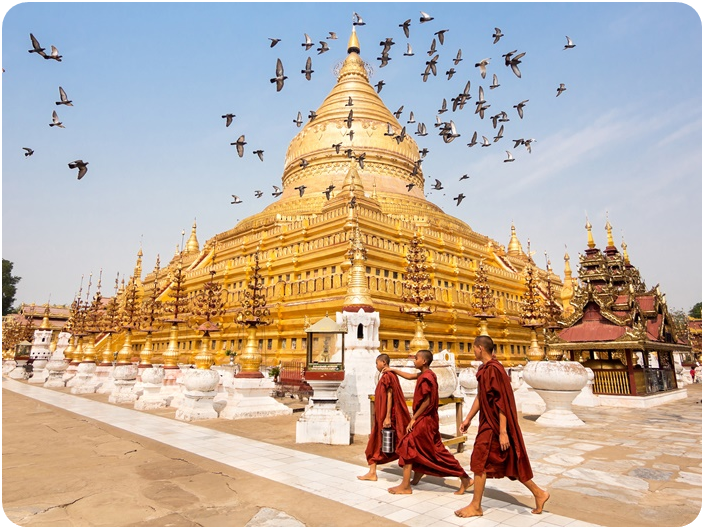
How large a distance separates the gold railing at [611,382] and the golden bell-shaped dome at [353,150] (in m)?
21.6

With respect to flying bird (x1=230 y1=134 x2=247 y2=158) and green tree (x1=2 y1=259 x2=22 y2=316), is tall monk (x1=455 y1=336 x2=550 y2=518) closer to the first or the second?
flying bird (x1=230 y1=134 x2=247 y2=158)

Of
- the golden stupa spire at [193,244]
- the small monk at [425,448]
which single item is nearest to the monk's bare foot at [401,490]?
the small monk at [425,448]

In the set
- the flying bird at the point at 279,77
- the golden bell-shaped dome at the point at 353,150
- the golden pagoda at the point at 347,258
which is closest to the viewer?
the flying bird at the point at 279,77

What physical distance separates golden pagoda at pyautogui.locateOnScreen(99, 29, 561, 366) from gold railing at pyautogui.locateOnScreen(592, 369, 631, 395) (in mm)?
9320

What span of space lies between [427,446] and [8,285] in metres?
86.4

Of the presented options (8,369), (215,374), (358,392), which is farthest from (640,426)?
(8,369)

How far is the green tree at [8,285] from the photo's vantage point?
70375mm

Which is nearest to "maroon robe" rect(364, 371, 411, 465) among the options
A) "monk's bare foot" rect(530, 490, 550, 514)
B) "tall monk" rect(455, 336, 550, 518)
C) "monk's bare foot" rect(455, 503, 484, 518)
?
"tall monk" rect(455, 336, 550, 518)

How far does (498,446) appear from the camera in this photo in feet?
16.7

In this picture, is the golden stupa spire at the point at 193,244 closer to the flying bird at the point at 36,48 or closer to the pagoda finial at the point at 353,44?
the pagoda finial at the point at 353,44

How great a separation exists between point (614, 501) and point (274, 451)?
223 inches

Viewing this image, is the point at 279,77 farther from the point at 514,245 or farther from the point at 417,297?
the point at 514,245

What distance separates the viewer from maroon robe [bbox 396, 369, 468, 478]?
5766mm

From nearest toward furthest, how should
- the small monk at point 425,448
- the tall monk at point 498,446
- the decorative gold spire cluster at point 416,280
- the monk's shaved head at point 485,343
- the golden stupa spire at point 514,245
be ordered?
the tall monk at point 498,446, the monk's shaved head at point 485,343, the small monk at point 425,448, the decorative gold spire cluster at point 416,280, the golden stupa spire at point 514,245
